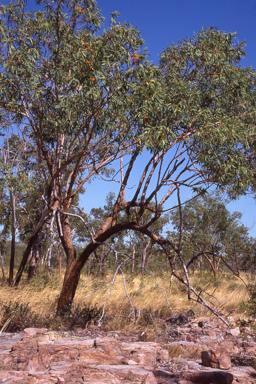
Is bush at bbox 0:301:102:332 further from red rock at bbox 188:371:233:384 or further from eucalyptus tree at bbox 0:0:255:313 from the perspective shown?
red rock at bbox 188:371:233:384

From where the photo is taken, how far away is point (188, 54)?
7918 millimetres

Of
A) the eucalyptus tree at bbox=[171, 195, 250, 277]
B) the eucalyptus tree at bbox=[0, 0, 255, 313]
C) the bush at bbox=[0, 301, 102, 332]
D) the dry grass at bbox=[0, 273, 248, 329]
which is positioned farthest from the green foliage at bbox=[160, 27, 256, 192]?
the eucalyptus tree at bbox=[171, 195, 250, 277]

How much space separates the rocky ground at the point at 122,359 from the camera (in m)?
3.73

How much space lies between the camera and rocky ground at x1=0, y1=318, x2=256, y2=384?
3.73m

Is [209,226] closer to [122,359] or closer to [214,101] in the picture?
[214,101]

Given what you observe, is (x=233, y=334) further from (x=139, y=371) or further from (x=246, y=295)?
(x=246, y=295)

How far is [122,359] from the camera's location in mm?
4539

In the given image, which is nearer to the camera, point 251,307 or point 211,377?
point 211,377

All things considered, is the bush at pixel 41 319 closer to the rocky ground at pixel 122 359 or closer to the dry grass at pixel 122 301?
the dry grass at pixel 122 301

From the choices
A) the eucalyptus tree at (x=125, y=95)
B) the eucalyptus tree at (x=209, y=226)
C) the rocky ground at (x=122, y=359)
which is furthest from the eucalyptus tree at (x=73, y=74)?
the eucalyptus tree at (x=209, y=226)

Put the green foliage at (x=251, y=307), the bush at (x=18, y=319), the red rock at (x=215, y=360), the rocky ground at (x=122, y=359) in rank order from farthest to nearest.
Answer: the bush at (x=18, y=319) < the green foliage at (x=251, y=307) < the red rock at (x=215, y=360) < the rocky ground at (x=122, y=359)

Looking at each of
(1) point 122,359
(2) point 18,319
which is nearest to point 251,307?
(1) point 122,359

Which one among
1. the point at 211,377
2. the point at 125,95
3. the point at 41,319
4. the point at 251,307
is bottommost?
the point at 211,377

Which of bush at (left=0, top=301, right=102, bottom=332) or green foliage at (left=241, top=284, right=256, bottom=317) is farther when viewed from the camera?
bush at (left=0, top=301, right=102, bottom=332)
